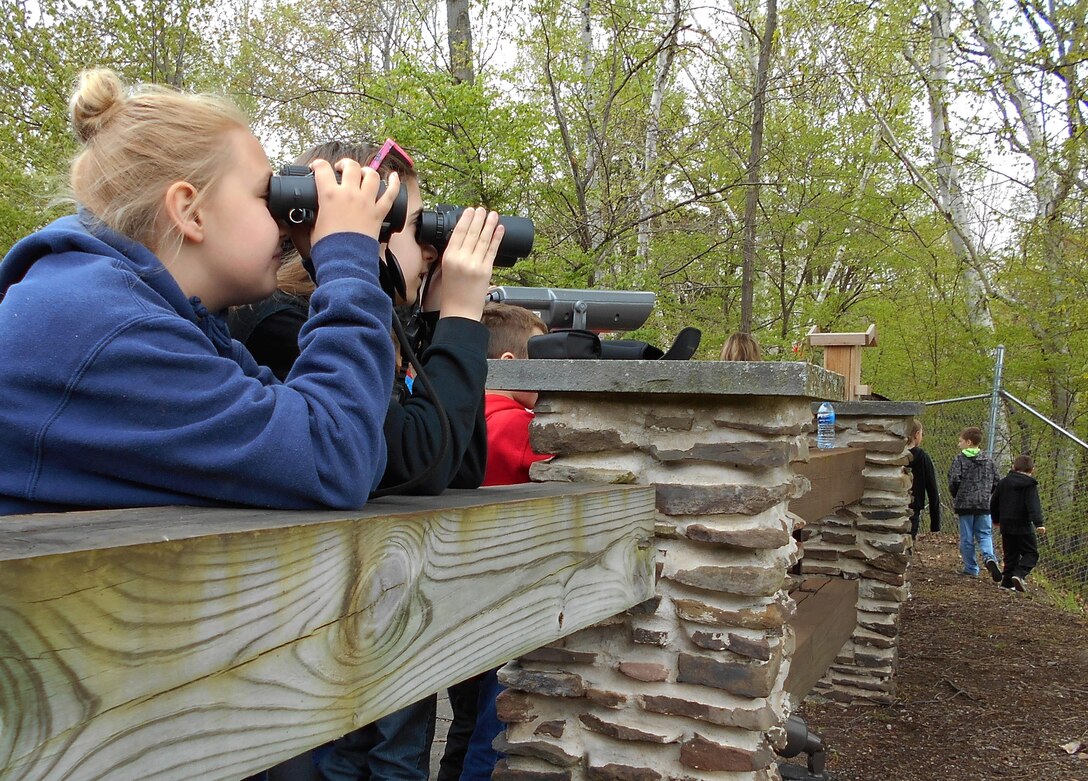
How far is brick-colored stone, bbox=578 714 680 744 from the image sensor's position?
82.0 inches

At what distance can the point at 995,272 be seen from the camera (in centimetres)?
1262

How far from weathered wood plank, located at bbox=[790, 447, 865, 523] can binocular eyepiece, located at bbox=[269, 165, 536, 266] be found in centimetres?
132

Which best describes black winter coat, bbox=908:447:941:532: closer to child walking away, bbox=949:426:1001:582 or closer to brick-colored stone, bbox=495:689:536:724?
child walking away, bbox=949:426:1001:582

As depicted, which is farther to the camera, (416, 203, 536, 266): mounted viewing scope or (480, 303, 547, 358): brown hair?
(480, 303, 547, 358): brown hair

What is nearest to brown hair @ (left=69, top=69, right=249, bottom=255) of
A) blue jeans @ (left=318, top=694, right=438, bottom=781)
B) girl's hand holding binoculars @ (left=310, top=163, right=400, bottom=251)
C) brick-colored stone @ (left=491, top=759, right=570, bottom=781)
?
girl's hand holding binoculars @ (left=310, top=163, right=400, bottom=251)

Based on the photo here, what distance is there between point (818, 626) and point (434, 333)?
2700 mm

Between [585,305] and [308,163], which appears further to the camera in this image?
[585,305]

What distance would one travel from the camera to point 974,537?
9391 millimetres

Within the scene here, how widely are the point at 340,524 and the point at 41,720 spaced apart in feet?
1.29

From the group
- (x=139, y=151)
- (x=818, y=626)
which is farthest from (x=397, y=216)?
(x=818, y=626)

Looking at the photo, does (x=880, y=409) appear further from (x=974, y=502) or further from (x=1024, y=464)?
(x=1024, y=464)

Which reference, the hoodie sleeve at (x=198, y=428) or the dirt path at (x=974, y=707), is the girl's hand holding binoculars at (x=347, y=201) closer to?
the hoodie sleeve at (x=198, y=428)

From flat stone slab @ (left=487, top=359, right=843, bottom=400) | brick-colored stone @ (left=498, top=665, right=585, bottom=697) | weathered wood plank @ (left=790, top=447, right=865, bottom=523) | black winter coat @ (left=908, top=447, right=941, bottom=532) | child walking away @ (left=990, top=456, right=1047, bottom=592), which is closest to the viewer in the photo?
flat stone slab @ (left=487, top=359, right=843, bottom=400)

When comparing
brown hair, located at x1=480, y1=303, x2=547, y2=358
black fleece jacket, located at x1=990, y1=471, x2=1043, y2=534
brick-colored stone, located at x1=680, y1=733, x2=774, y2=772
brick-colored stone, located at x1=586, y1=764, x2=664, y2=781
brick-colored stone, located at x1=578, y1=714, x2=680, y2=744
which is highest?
brown hair, located at x1=480, y1=303, x2=547, y2=358
